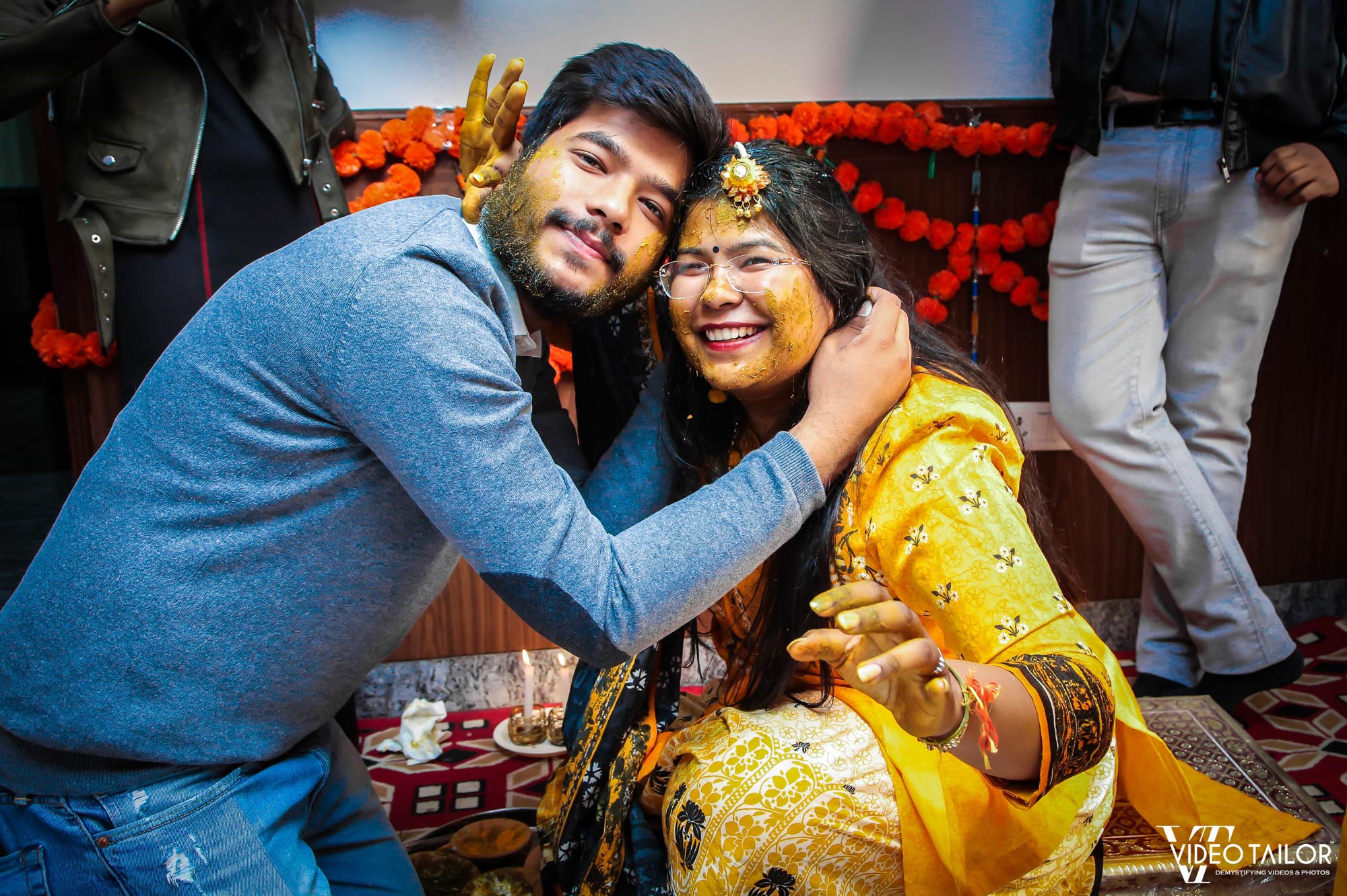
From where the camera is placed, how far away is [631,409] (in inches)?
86.4

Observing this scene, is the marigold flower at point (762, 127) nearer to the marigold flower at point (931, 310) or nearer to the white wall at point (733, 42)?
the white wall at point (733, 42)

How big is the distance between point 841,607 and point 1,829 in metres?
1.26

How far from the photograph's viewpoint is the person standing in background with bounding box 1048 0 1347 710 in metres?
2.66

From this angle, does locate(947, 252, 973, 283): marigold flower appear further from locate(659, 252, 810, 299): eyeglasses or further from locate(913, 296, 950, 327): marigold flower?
Result: locate(659, 252, 810, 299): eyeglasses

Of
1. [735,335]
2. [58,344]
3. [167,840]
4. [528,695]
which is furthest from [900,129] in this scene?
[167,840]

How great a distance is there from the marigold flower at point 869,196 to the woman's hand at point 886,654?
2.46 meters

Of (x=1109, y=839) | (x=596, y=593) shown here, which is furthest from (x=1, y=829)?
(x=1109, y=839)

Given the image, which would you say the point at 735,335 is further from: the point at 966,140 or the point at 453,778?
the point at 966,140

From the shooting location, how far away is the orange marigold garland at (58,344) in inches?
111

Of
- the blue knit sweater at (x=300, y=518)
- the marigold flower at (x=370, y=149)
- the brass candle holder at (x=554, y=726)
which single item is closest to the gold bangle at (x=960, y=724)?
the blue knit sweater at (x=300, y=518)

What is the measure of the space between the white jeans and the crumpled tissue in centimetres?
213

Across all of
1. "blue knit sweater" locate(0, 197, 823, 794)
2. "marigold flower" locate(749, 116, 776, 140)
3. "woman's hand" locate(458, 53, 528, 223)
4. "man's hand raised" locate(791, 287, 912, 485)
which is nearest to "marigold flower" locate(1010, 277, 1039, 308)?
"marigold flower" locate(749, 116, 776, 140)

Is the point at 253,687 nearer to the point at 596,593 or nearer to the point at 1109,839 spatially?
the point at 596,593

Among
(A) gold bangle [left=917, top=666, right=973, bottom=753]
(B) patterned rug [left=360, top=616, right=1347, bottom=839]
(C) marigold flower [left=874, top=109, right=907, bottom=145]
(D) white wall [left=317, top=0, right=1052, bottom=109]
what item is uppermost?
(D) white wall [left=317, top=0, right=1052, bottom=109]
